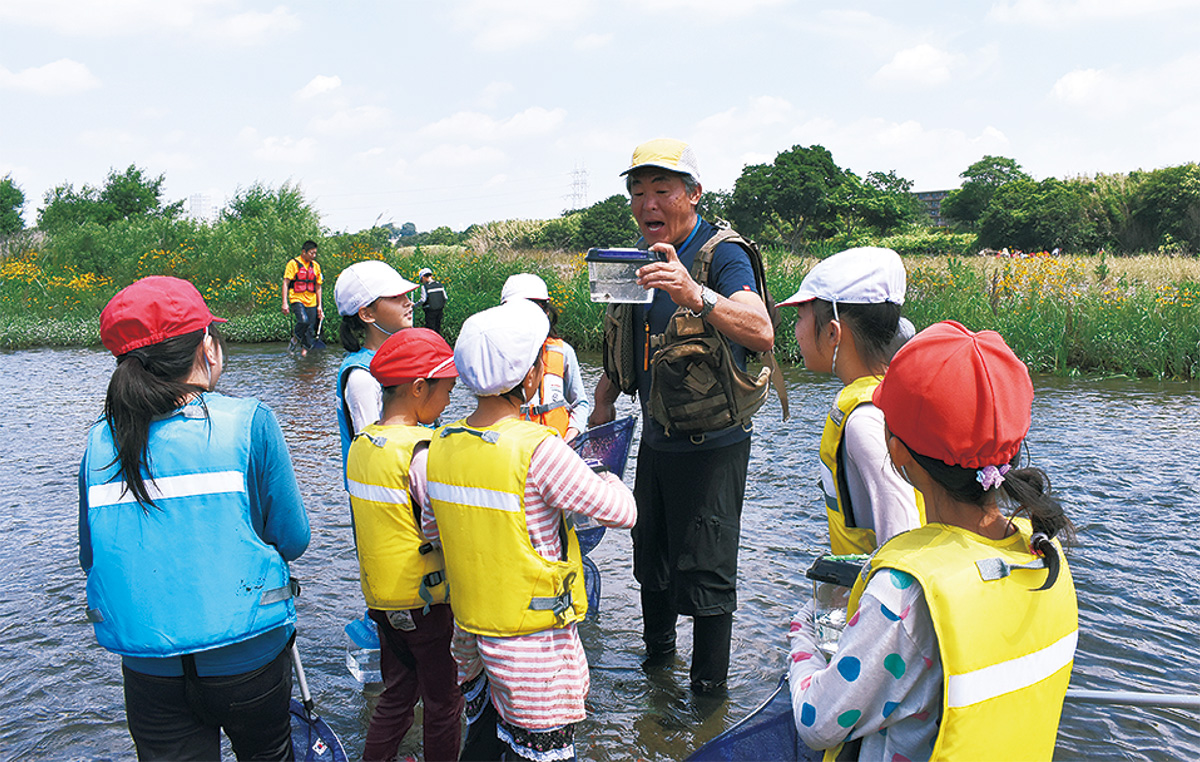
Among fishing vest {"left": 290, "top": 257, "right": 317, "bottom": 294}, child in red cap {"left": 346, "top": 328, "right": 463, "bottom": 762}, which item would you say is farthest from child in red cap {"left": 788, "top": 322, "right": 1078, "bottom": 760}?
fishing vest {"left": 290, "top": 257, "right": 317, "bottom": 294}

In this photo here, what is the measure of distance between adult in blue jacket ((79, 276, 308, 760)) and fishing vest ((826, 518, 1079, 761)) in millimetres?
1562

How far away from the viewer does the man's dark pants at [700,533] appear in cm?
312

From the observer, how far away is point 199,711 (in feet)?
7.10

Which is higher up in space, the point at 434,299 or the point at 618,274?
the point at 618,274

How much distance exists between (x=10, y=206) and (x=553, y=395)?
4802 centimetres

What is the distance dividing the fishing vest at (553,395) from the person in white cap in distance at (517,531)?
1.46 meters

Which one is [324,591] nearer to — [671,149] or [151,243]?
[671,149]

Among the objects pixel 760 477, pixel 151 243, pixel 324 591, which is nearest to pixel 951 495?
pixel 324 591

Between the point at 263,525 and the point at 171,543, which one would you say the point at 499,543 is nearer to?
the point at 263,525

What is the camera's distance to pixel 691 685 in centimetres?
346

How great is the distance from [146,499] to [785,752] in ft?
5.37

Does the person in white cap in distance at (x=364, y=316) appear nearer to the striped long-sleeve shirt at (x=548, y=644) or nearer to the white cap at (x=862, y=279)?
the striped long-sleeve shirt at (x=548, y=644)

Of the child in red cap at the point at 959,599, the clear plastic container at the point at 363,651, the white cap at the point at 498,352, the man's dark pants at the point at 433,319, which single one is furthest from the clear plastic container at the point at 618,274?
the man's dark pants at the point at 433,319

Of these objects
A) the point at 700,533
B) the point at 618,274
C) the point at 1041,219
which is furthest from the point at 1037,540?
the point at 1041,219
